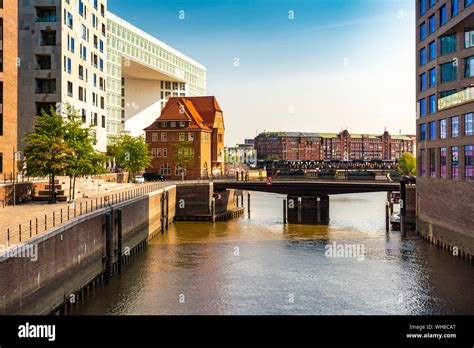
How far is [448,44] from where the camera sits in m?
46.6

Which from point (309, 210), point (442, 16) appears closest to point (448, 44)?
point (442, 16)

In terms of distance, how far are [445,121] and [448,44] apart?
7188 millimetres

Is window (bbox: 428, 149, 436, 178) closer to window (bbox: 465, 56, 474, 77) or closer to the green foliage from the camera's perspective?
window (bbox: 465, 56, 474, 77)

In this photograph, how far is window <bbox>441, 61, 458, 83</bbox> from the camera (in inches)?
1794

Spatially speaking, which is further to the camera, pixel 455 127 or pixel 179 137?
pixel 179 137

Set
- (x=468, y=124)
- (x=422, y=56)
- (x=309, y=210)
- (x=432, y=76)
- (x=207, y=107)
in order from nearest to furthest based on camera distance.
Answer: (x=468, y=124) < (x=432, y=76) < (x=422, y=56) < (x=309, y=210) < (x=207, y=107)

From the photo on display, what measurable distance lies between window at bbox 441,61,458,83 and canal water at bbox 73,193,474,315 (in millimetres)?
15507

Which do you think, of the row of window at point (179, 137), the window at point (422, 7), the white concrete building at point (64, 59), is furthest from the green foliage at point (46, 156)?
the row of window at point (179, 137)

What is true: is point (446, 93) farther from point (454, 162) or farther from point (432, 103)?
point (454, 162)

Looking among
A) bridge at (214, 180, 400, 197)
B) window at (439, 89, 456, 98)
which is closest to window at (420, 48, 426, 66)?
window at (439, 89, 456, 98)

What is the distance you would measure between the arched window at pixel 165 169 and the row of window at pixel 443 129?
52.3 m

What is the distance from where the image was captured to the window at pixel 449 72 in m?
45.6

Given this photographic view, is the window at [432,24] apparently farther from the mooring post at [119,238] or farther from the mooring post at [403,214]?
the mooring post at [119,238]
